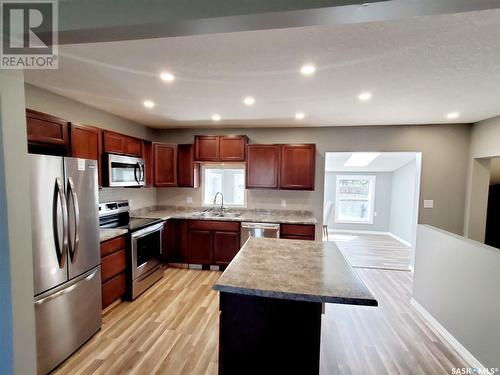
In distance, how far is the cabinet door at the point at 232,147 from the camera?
414cm

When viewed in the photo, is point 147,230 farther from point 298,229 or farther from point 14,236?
point 298,229

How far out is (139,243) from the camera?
3088mm

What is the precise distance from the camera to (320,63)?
188 centimetres

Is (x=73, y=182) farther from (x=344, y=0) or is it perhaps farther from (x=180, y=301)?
(x=344, y=0)

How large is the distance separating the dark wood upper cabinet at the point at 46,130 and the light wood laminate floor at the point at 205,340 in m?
1.94

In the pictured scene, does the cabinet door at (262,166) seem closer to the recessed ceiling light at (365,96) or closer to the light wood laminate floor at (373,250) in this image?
the recessed ceiling light at (365,96)

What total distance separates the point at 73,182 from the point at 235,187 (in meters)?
2.87

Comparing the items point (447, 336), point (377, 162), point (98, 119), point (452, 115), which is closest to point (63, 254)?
point (98, 119)

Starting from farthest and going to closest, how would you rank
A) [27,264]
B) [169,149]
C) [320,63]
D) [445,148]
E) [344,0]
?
[169,149]
[445,148]
[320,63]
[27,264]
[344,0]

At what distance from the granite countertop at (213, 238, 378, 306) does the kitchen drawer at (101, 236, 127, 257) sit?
162 cm

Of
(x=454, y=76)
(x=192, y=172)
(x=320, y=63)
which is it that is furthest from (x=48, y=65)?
(x=454, y=76)

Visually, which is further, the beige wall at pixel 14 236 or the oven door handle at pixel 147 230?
the oven door handle at pixel 147 230

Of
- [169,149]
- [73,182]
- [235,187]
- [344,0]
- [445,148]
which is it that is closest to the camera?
[344,0]

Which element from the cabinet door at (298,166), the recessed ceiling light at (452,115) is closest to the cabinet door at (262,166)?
the cabinet door at (298,166)
